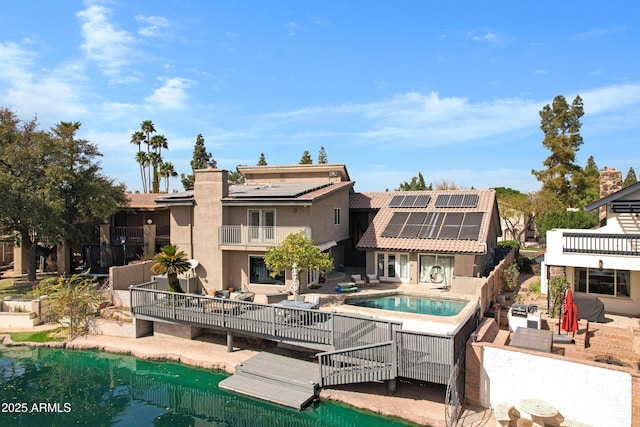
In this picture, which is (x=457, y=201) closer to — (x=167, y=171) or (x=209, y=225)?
(x=209, y=225)

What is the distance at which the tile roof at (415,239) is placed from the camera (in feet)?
72.9

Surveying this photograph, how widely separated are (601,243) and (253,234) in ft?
53.7

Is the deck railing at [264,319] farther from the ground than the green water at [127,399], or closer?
farther from the ground

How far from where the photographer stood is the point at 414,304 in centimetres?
1992

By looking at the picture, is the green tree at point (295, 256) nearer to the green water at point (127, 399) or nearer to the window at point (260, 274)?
the window at point (260, 274)

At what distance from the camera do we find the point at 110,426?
11.8 metres

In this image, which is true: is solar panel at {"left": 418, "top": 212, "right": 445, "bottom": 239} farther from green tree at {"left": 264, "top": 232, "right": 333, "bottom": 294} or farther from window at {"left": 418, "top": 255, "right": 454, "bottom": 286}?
green tree at {"left": 264, "top": 232, "right": 333, "bottom": 294}

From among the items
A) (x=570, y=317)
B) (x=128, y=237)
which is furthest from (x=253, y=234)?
(x=570, y=317)

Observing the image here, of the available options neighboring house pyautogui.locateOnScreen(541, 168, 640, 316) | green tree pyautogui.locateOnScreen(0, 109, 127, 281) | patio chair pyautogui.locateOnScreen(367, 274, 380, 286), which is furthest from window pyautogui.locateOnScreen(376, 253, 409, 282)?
green tree pyautogui.locateOnScreen(0, 109, 127, 281)

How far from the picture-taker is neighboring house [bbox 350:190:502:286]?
73.3 feet

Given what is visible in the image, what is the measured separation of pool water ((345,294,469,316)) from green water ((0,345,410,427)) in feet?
24.9

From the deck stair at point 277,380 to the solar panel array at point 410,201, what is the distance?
1542 centimetres

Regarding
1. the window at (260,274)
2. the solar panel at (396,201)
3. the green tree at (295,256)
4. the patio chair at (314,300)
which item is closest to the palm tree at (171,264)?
the window at (260,274)

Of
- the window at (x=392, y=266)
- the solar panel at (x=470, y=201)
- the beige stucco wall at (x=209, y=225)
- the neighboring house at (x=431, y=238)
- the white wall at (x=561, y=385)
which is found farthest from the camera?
the solar panel at (x=470, y=201)
